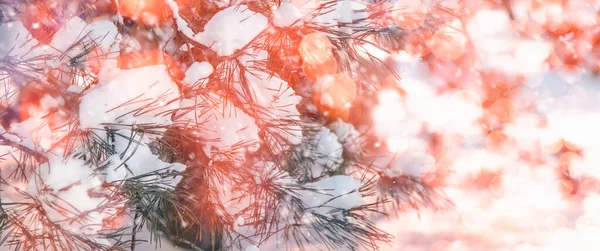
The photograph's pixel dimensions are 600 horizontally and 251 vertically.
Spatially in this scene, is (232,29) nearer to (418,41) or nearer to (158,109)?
(158,109)

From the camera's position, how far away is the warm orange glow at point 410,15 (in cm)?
149

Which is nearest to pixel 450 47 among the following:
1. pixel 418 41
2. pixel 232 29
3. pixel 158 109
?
pixel 418 41

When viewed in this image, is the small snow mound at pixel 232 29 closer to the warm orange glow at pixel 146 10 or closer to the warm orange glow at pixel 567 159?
the warm orange glow at pixel 146 10

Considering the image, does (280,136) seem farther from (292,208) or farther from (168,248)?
(168,248)

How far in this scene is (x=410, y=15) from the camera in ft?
5.02

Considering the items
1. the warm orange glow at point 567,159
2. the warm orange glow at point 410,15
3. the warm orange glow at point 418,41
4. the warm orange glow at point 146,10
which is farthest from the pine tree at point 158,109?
the warm orange glow at point 567,159

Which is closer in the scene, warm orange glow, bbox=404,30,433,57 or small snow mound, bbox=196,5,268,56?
small snow mound, bbox=196,5,268,56

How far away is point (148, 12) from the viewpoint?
1166mm

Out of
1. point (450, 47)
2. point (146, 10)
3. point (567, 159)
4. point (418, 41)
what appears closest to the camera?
point (146, 10)

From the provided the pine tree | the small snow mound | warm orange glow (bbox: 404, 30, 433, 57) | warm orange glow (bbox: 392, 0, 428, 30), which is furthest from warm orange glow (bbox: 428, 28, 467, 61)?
the small snow mound

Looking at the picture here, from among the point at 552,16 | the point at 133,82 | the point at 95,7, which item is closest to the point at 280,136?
the point at 133,82

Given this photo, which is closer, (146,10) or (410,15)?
(146,10)

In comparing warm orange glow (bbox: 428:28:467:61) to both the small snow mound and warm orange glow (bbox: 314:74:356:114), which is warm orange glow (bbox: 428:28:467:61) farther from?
the small snow mound

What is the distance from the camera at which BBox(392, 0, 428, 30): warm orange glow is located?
4.88 ft
